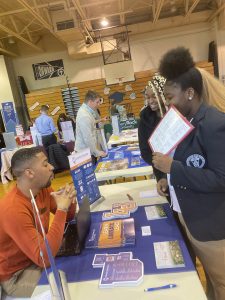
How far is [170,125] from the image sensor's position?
4.49 ft

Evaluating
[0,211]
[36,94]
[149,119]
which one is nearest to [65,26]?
[36,94]

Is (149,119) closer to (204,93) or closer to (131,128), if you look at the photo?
(204,93)

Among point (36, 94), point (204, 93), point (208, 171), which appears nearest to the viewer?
point (208, 171)

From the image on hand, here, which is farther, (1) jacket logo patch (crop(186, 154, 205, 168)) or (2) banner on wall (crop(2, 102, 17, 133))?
(2) banner on wall (crop(2, 102, 17, 133))

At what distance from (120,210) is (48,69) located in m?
10.1

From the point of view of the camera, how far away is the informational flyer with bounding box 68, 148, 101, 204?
208 cm

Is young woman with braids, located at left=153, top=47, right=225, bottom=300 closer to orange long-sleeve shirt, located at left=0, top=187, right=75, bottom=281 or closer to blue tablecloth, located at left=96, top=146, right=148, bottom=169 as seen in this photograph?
orange long-sleeve shirt, located at left=0, top=187, right=75, bottom=281

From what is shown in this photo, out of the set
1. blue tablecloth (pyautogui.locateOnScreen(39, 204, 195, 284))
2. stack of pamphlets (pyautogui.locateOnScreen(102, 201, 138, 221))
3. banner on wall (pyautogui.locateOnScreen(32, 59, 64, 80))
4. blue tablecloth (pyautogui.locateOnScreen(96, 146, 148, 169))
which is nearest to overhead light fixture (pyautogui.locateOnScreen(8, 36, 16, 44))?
banner on wall (pyautogui.locateOnScreen(32, 59, 64, 80))

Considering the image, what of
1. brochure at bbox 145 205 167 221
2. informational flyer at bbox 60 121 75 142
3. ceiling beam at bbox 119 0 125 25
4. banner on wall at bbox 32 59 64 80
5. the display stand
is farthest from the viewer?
banner on wall at bbox 32 59 64 80

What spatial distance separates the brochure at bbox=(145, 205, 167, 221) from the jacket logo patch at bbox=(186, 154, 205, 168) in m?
0.62

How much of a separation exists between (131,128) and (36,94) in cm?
560

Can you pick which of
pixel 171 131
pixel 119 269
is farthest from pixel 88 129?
pixel 119 269

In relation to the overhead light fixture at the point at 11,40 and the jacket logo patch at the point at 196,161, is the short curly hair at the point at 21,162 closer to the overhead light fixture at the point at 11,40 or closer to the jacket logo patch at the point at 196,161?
the jacket logo patch at the point at 196,161

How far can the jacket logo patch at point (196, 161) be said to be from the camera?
1272 mm
